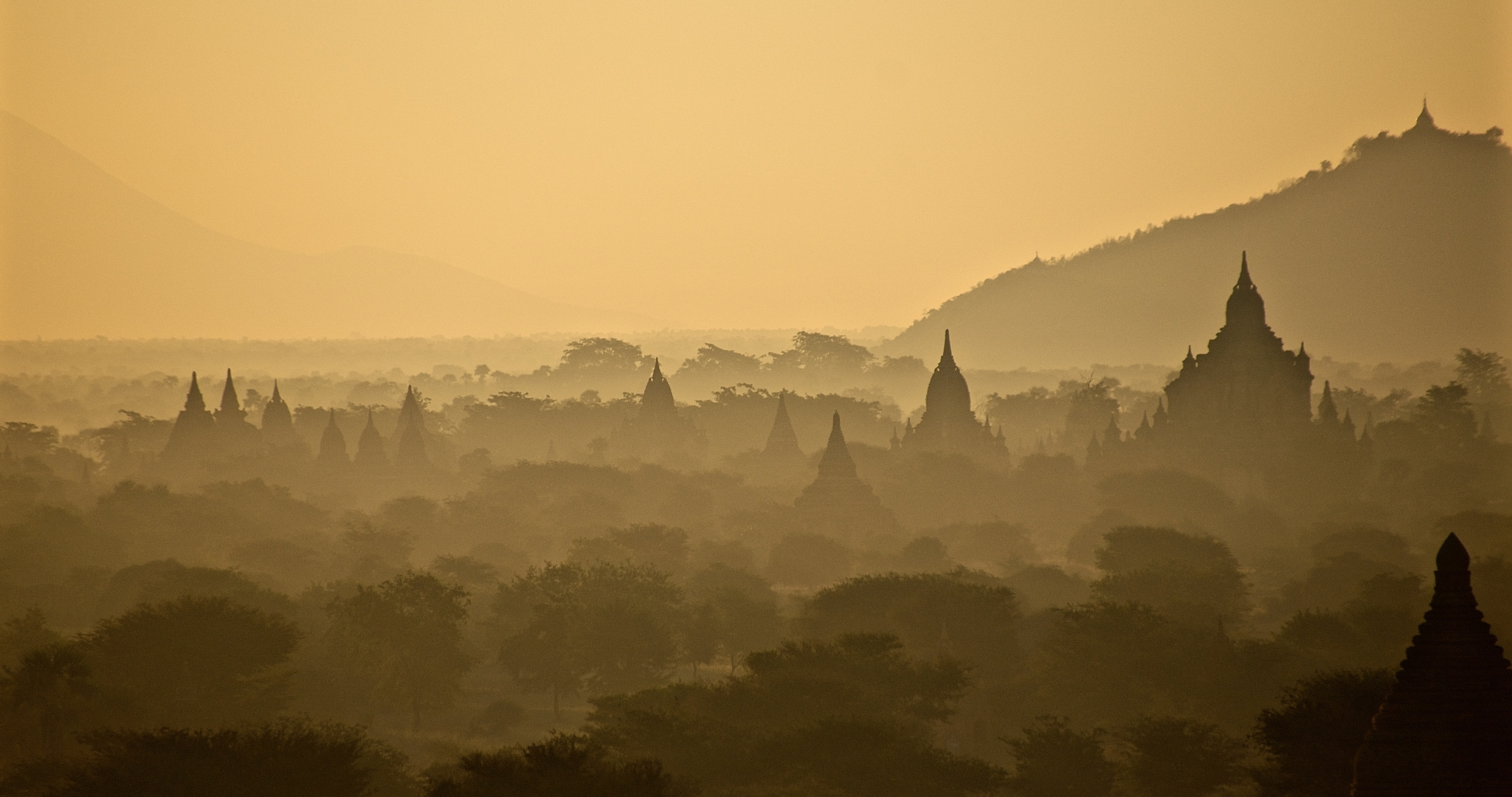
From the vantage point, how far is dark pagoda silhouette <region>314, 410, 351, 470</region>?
94688 mm

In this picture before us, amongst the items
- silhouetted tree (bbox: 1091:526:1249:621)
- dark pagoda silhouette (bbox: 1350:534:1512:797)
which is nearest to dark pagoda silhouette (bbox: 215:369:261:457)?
silhouetted tree (bbox: 1091:526:1249:621)

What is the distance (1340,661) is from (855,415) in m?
96.7

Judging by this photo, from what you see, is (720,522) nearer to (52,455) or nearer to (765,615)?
(765,615)

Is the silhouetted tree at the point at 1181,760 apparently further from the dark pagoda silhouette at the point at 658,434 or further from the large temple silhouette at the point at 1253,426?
the dark pagoda silhouette at the point at 658,434

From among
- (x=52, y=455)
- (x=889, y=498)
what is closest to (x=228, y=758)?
(x=889, y=498)

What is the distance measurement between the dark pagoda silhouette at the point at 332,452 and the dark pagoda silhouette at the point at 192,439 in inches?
318

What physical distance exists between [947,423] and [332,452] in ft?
143

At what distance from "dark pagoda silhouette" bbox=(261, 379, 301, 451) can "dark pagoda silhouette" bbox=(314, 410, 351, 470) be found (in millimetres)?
6631

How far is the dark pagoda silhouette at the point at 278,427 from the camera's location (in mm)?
104188

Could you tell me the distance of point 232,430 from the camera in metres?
100

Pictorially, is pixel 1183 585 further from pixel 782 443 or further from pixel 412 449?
pixel 412 449

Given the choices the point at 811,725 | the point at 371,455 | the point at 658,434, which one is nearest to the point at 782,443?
the point at 658,434

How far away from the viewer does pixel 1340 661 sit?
35406 mm

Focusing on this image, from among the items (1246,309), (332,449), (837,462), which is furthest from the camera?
(332,449)
